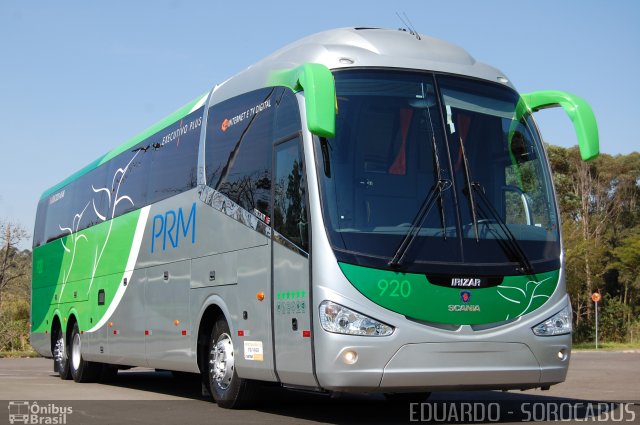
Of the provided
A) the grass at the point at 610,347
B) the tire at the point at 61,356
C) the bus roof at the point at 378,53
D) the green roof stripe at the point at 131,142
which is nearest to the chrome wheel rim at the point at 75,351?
the tire at the point at 61,356


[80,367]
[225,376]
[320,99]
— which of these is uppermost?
[320,99]

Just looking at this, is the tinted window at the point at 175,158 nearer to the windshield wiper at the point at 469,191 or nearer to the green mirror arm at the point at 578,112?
the windshield wiper at the point at 469,191

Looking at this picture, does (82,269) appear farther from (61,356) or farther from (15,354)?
(15,354)

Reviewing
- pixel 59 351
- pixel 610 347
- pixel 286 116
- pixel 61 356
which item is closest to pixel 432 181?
pixel 286 116

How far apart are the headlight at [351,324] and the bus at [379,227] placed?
0.5 inches

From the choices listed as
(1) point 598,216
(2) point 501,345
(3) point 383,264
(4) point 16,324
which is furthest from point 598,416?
(1) point 598,216

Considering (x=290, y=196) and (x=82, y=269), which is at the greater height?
(x=290, y=196)

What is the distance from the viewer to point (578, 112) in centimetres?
1020

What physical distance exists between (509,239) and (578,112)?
5.44 ft

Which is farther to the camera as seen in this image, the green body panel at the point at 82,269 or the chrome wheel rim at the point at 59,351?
the chrome wheel rim at the point at 59,351

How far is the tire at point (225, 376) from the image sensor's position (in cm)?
1140

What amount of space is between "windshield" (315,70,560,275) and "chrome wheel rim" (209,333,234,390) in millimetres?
3050

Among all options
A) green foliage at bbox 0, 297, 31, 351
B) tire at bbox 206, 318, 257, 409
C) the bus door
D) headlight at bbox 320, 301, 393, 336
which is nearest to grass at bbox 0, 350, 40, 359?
green foliage at bbox 0, 297, 31, 351

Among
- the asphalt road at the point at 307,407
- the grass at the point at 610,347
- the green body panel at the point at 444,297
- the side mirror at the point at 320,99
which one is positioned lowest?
the grass at the point at 610,347
